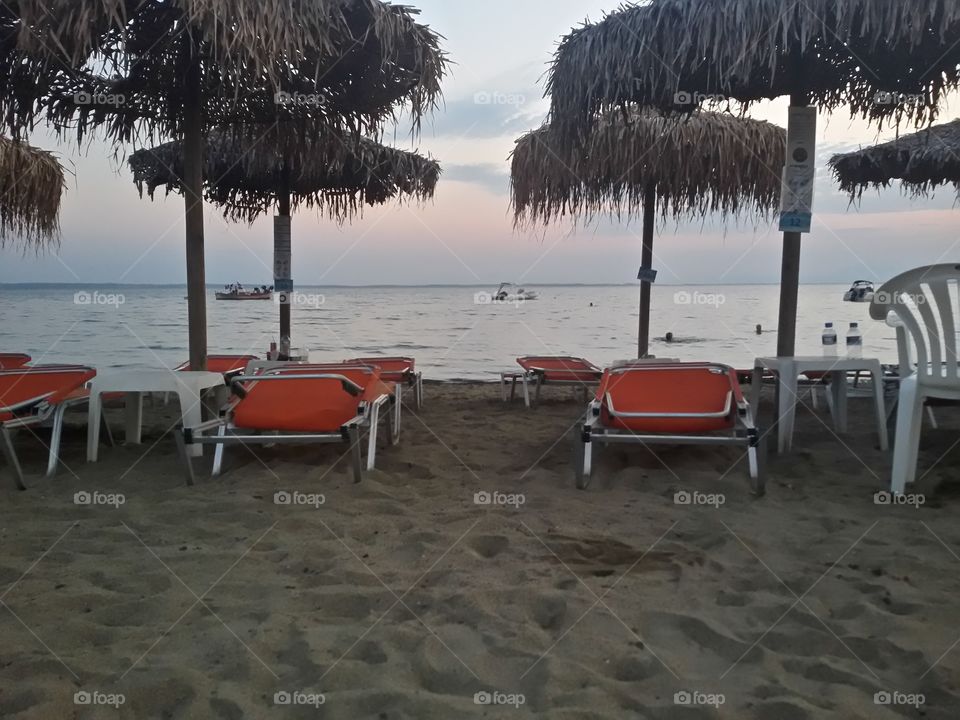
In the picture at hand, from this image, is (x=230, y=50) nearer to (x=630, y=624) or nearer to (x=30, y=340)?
(x=630, y=624)

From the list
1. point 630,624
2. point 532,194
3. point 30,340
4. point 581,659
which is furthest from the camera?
point 30,340

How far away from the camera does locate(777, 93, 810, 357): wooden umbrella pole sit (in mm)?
4668

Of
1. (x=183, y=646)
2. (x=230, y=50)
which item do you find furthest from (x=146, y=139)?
(x=183, y=646)

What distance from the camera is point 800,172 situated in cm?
446

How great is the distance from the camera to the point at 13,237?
7.70 metres

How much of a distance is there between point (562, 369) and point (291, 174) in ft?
A: 11.8

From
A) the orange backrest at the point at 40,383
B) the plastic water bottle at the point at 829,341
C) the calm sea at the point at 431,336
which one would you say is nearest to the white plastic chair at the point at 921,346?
the plastic water bottle at the point at 829,341

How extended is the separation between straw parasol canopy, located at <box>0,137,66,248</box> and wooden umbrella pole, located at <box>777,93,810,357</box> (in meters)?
6.35

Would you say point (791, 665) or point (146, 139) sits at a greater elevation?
point (146, 139)

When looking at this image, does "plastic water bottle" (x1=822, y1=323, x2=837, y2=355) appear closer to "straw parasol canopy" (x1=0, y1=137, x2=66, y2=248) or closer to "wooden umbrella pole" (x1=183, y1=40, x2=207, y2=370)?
"wooden umbrella pole" (x1=183, y1=40, x2=207, y2=370)

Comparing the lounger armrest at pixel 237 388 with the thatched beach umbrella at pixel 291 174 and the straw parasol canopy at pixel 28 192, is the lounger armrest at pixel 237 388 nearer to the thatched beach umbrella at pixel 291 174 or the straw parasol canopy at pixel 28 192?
the thatched beach umbrella at pixel 291 174

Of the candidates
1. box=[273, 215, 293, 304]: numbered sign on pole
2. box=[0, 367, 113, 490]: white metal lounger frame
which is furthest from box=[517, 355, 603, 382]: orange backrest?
box=[0, 367, 113, 490]: white metal lounger frame

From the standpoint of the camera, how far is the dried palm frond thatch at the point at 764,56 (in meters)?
3.77

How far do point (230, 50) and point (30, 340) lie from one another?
57.2ft
